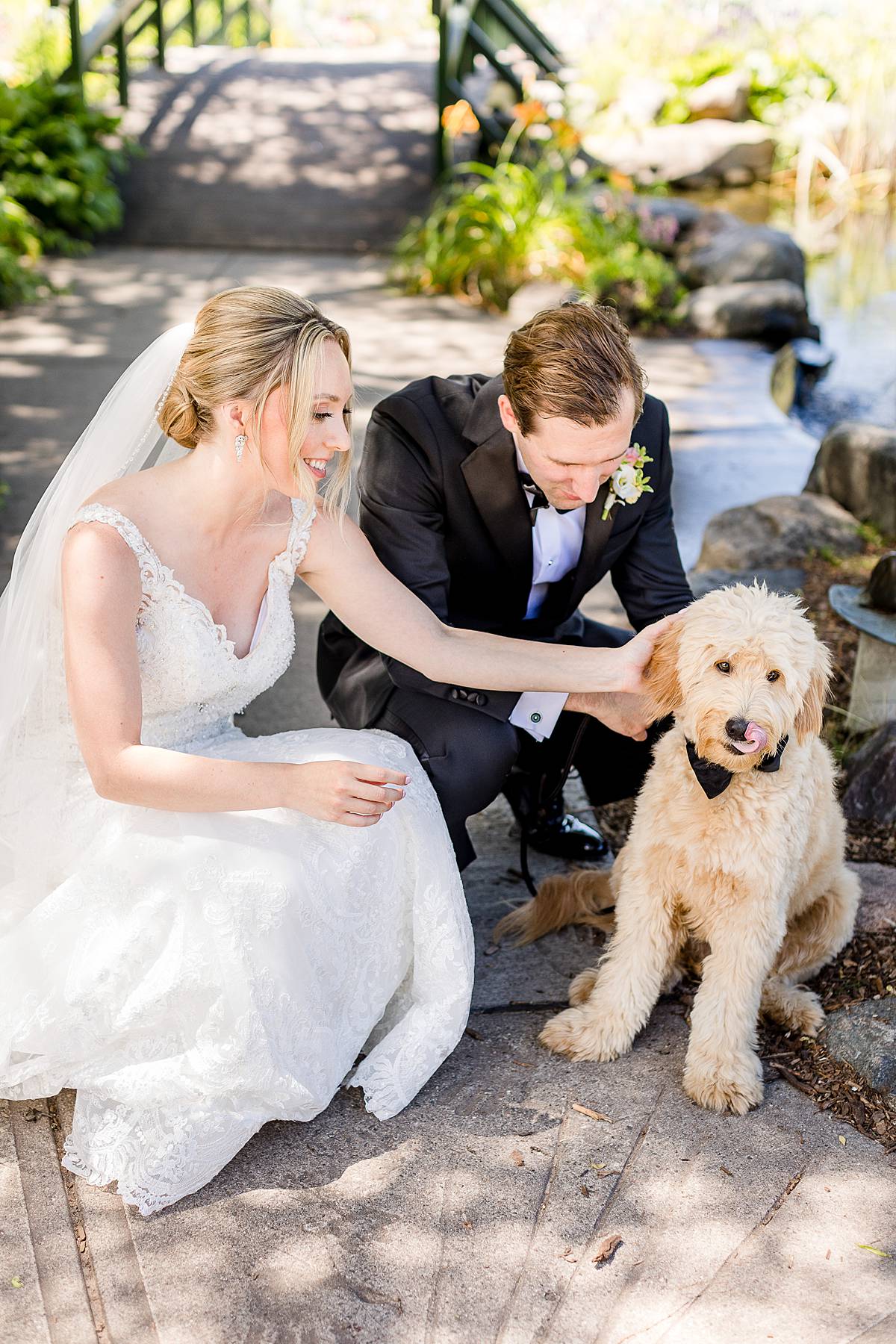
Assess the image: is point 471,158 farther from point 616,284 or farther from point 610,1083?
point 610,1083

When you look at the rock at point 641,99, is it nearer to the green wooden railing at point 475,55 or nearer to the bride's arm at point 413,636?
the green wooden railing at point 475,55

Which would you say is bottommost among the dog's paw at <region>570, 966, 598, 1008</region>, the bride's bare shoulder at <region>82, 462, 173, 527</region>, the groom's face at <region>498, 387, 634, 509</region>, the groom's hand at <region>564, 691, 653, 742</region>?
the dog's paw at <region>570, 966, 598, 1008</region>

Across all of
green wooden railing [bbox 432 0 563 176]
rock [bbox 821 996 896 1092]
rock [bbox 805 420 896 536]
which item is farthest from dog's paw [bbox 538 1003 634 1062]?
green wooden railing [bbox 432 0 563 176]

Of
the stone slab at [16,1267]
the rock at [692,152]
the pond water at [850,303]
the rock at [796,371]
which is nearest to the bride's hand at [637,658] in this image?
the stone slab at [16,1267]

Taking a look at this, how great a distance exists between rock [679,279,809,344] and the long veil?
23.9 ft

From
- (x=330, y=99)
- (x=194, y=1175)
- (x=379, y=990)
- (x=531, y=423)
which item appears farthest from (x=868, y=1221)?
(x=330, y=99)

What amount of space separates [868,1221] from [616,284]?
8119 mm

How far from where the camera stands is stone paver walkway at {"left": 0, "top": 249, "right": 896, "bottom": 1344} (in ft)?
7.59

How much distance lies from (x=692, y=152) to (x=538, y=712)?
42.8ft

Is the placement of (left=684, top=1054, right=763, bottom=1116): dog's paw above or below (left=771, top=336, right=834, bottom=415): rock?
above

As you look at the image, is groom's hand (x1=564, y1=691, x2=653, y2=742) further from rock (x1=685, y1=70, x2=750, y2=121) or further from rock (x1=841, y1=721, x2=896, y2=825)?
rock (x1=685, y1=70, x2=750, y2=121)

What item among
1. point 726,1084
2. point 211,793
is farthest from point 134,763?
point 726,1084

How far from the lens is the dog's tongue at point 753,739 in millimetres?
2584

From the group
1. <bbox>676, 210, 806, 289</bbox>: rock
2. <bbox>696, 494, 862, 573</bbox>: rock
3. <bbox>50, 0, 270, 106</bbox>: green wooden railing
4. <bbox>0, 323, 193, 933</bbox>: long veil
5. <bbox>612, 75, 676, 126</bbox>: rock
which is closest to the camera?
<bbox>0, 323, 193, 933</bbox>: long veil
